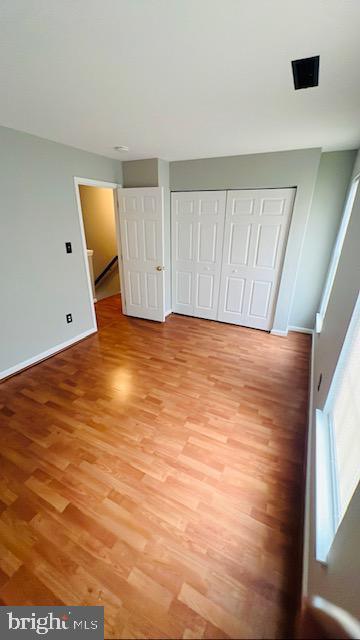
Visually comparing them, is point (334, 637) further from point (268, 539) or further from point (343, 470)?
point (268, 539)

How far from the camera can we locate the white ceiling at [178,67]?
921mm

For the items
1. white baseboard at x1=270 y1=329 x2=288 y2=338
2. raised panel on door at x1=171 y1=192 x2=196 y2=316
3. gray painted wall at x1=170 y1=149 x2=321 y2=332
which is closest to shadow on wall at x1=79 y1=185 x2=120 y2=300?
raised panel on door at x1=171 y1=192 x2=196 y2=316

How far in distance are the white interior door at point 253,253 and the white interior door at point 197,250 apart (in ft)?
0.46

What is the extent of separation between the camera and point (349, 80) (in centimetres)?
133

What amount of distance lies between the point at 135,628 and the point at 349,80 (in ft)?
9.38

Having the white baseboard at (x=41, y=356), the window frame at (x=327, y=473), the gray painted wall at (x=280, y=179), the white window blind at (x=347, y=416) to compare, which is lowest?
the white baseboard at (x=41, y=356)

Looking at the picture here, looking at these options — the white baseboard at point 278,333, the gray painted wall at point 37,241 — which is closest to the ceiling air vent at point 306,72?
the gray painted wall at point 37,241

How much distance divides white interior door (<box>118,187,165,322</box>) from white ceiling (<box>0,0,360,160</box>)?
1104 millimetres

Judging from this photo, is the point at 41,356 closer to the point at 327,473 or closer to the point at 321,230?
the point at 327,473

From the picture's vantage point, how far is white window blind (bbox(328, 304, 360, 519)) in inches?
38.5

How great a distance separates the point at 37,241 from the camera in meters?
2.53

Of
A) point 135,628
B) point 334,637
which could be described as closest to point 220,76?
point 334,637

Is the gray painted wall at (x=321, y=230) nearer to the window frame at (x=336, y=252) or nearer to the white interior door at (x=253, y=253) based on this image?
the window frame at (x=336, y=252)

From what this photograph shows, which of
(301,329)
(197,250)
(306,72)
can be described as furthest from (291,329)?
(306,72)
